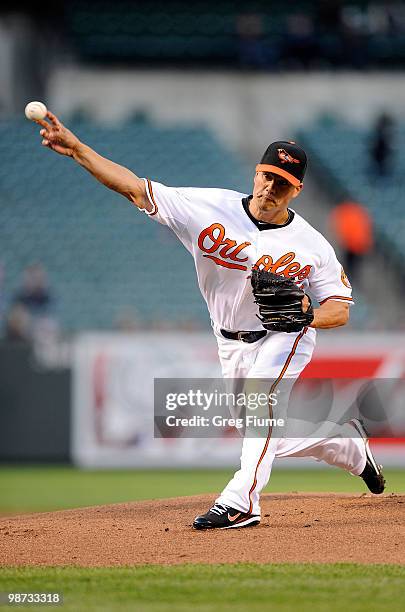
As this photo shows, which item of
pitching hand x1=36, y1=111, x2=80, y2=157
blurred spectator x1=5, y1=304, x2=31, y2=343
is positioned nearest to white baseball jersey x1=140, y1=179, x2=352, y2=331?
pitching hand x1=36, y1=111, x2=80, y2=157

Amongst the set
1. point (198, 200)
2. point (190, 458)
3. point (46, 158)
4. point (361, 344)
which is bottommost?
point (190, 458)

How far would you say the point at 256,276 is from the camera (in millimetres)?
5820

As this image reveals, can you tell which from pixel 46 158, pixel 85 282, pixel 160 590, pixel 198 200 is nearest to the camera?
pixel 160 590

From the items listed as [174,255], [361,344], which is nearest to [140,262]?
[174,255]

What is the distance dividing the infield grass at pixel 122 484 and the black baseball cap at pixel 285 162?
403cm

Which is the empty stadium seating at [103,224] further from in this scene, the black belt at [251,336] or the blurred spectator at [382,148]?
the black belt at [251,336]

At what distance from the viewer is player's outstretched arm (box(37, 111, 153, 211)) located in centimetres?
554

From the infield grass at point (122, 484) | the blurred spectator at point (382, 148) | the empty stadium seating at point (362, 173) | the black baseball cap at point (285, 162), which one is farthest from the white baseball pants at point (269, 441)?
the blurred spectator at point (382, 148)

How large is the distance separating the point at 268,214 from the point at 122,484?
5971mm

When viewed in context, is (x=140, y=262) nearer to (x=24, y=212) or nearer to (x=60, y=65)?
(x=24, y=212)

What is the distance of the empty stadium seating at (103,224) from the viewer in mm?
15258

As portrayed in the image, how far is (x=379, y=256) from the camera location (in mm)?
16000

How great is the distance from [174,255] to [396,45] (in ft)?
19.4

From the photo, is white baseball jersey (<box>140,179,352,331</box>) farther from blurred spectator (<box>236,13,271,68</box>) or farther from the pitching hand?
blurred spectator (<box>236,13,271,68</box>)
